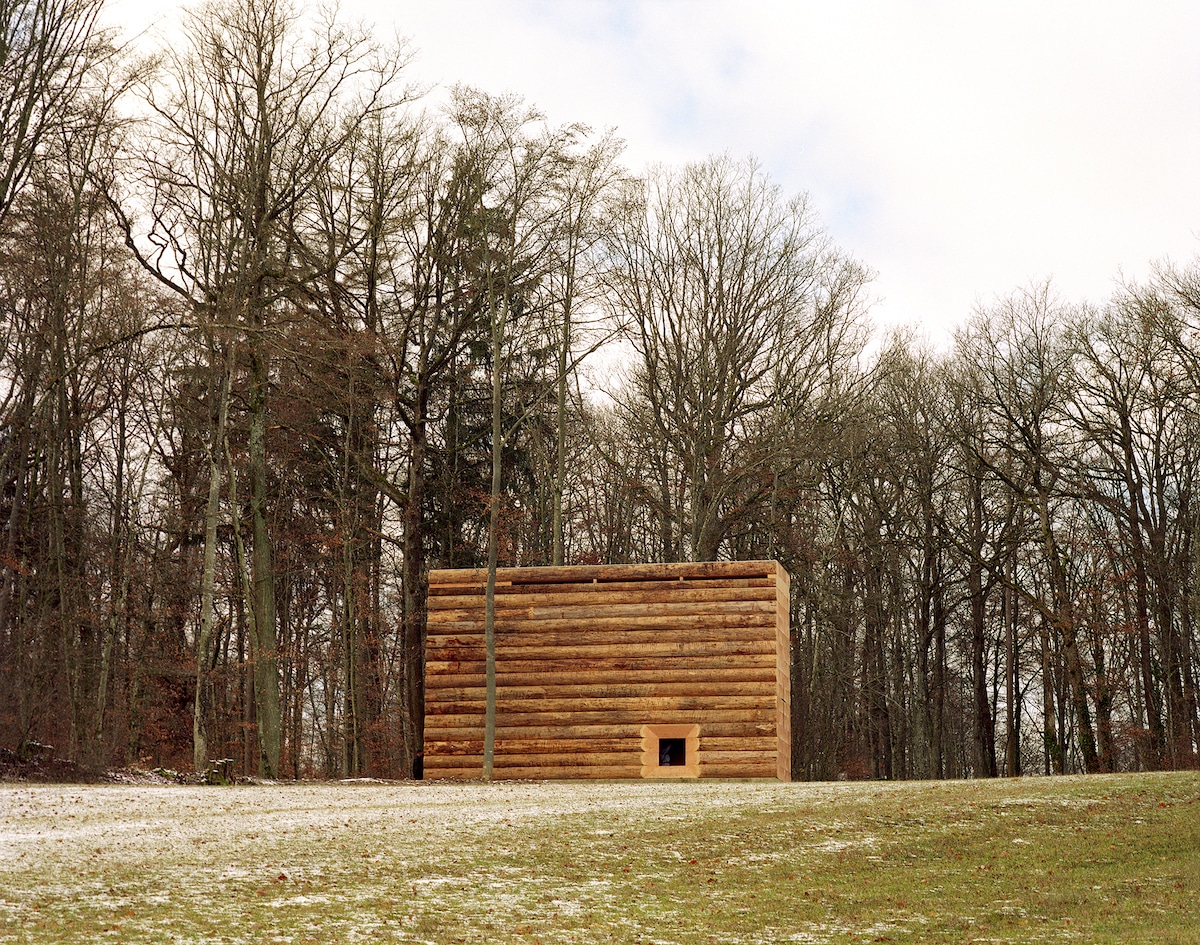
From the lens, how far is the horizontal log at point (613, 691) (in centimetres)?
2061

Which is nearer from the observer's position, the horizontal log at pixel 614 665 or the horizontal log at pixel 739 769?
the horizontal log at pixel 739 769

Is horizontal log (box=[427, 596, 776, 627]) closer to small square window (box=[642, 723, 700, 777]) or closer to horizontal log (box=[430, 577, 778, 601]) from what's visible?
horizontal log (box=[430, 577, 778, 601])

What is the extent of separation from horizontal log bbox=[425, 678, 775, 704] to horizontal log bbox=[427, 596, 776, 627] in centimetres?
108

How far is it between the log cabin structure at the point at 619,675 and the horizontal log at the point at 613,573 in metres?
0.02

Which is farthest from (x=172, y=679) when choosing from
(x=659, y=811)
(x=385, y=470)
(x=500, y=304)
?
(x=659, y=811)

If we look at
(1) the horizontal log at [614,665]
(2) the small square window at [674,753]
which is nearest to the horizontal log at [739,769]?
(2) the small square window at [674,753]

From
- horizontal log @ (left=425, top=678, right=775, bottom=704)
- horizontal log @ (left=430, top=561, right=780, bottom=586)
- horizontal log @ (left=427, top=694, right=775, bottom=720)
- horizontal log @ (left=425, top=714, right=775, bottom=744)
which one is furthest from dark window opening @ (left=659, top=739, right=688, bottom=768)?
horizontal log @ (left=430, top=561, right=780, bottom=586)

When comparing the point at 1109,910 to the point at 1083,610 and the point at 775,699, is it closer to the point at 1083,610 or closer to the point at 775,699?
the point at 775,699

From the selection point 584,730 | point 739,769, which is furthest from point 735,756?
point 584,730

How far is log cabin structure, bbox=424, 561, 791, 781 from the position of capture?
811 inches

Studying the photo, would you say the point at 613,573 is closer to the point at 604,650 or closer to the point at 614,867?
the point at 604,650

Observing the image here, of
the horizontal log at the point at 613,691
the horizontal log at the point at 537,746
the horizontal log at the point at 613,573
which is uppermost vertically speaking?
the horizontal log at the point at 613,573

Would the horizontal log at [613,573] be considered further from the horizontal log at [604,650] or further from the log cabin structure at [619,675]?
the horizontal log at [604,650]

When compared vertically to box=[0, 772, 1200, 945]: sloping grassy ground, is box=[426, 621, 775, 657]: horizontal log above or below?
above
